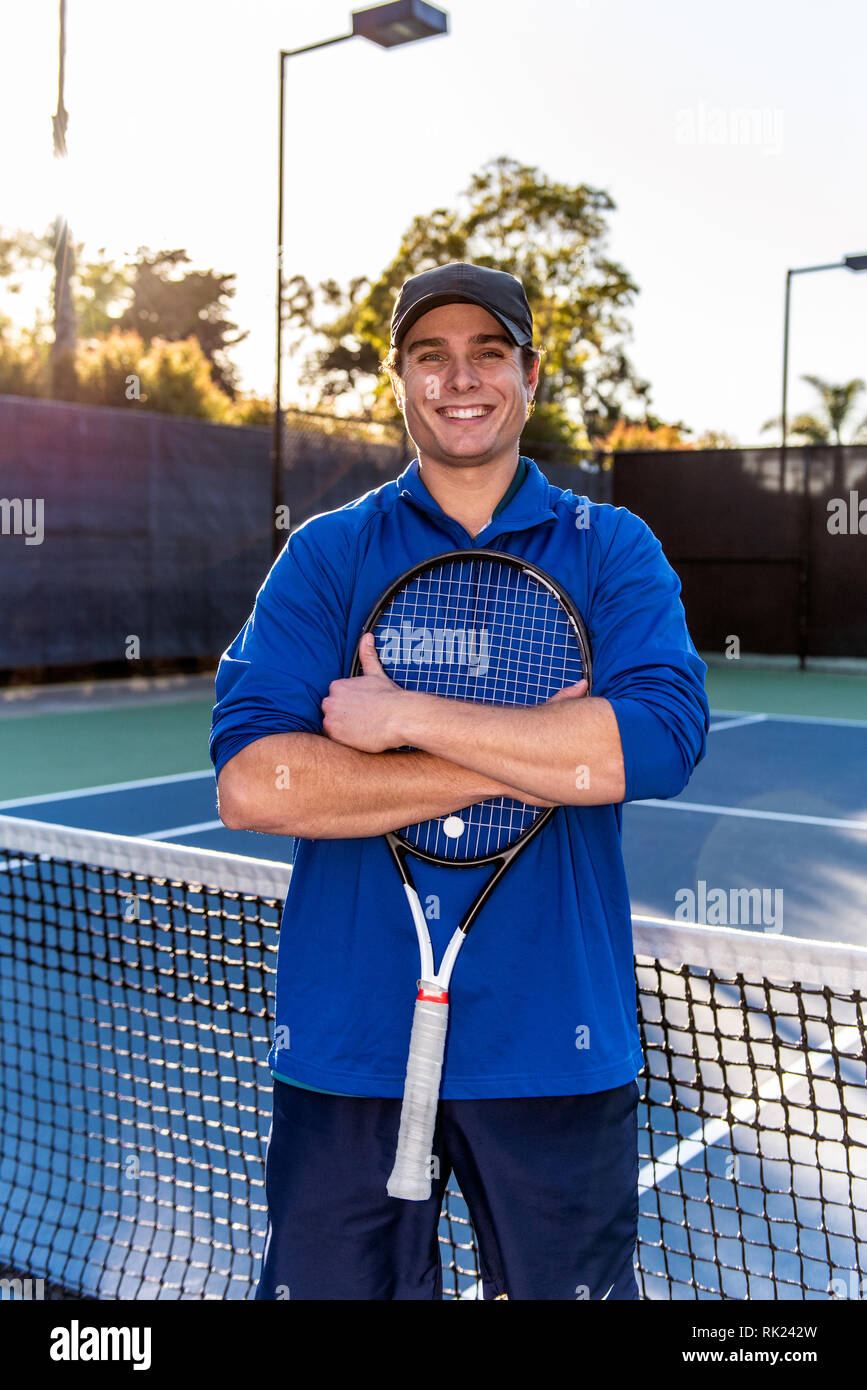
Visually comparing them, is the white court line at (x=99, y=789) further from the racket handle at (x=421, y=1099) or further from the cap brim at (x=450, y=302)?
the racket handle at (x=421, y=1099)

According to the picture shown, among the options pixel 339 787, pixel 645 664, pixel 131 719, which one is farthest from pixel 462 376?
pixel 131 719

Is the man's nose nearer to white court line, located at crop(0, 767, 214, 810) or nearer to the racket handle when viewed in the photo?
the racket handle

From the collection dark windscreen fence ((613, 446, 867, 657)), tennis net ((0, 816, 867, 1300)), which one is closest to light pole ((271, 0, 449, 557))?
dark windscreen fence ((613, 446, 867, 657))

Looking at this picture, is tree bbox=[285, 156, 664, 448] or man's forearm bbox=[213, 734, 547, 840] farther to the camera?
tree bbox=[285, 156, 664, 448]

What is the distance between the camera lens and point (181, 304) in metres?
49.7

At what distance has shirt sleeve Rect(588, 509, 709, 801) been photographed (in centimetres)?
184

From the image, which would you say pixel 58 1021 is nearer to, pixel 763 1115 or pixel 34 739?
pixel 763 1115

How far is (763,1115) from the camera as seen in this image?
3832mm

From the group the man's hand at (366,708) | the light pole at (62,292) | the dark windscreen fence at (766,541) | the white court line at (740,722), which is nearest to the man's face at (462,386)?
the man's hand at (366,708)

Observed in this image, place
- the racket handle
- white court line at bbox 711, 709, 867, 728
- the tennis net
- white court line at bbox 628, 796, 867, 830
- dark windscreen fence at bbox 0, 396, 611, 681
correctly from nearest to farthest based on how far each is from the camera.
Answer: the racket handle < the tennis net < white court line at bbox 628, 796, 867, 830 < white court line at bbox 711, 709, 867, 728 < dark windscreen fence at bbox 0, 396, 611, 681

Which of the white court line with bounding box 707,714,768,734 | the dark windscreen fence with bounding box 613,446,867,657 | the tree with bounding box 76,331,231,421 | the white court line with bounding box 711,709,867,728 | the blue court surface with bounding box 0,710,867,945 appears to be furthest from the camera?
the tree with bounding box 76,331,231,421

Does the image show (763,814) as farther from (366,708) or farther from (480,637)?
(366,708)

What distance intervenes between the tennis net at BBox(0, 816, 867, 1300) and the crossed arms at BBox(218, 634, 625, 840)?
0.62 meters
